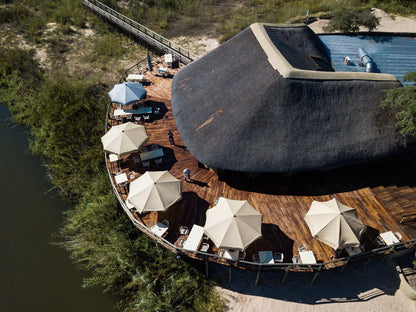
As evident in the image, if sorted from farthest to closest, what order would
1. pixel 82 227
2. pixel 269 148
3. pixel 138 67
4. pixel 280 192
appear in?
pixel 138 67
pixel 82 227
pixel 280 192
pixel 269 148

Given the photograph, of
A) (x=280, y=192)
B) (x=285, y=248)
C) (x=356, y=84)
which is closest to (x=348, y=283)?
(x=285, y=248)

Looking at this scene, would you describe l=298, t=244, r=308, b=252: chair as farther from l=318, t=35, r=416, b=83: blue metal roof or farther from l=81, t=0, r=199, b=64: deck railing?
l=81, t=0, r=199, b=64: deck railing

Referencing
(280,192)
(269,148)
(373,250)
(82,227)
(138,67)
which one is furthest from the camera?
(138,67)

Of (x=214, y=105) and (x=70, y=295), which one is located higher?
(x=214, y=105)

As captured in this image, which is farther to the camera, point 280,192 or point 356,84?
point 280,192

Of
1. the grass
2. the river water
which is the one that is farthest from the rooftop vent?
the river water

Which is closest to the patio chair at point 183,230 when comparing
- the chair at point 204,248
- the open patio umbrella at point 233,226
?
the chair at point 204,248

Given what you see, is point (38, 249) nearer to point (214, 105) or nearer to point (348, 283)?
point (214, 105)
